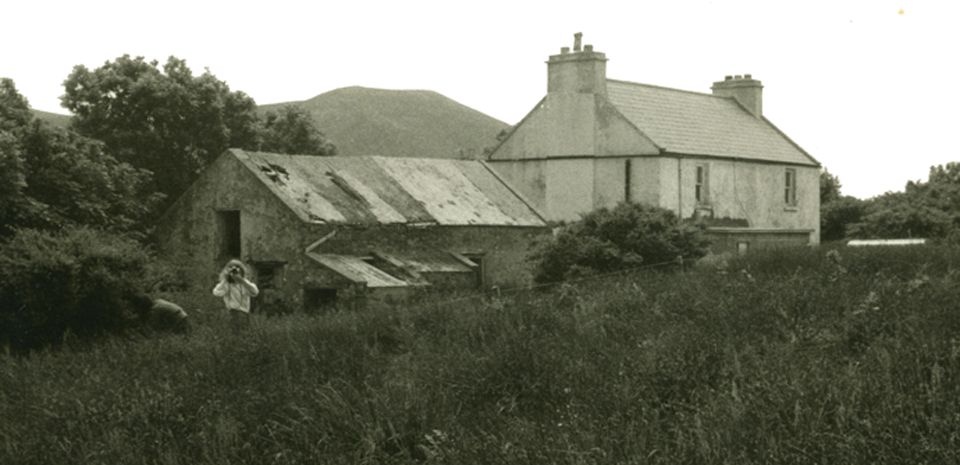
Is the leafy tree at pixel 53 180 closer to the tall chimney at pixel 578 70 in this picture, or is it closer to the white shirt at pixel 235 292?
the white shirt at pixel 235 292

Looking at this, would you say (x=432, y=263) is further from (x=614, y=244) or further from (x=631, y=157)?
(x=631, y=157)

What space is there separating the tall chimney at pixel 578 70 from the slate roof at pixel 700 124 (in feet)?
2.98

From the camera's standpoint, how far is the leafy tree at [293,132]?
171ft

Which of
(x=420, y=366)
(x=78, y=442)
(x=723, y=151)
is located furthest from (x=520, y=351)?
(x=723, y=151)

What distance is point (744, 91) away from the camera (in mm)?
53156

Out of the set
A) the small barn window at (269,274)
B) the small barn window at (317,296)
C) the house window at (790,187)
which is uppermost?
the house window at (790,187)

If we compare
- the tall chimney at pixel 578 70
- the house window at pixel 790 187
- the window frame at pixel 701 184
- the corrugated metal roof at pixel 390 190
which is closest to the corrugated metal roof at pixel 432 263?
the corrugated metal roof at pixel 390 190

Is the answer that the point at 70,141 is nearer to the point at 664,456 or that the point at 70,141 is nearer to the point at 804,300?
the point at 804,300

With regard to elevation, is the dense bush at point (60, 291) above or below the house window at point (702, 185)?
below

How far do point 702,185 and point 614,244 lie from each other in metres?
16.2

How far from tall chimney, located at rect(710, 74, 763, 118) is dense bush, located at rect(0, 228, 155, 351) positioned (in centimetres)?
3579

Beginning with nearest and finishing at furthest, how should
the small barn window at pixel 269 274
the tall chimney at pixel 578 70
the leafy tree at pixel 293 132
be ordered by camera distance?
the small barn window at pixel 269 274, the tall chimney at pixel 578 70, the leafy tree at pixel 293 132

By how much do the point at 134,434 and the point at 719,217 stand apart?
120 feet

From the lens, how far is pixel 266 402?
36.7ft
